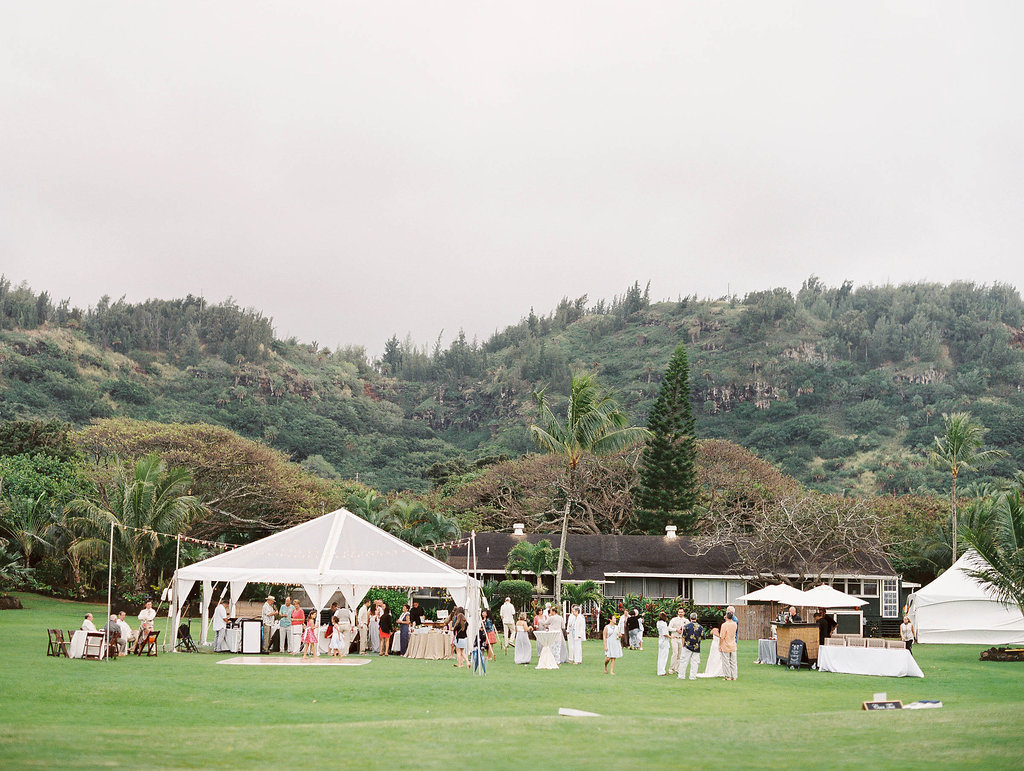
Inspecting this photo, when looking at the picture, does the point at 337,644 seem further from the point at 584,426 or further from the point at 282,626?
the point at 584,426

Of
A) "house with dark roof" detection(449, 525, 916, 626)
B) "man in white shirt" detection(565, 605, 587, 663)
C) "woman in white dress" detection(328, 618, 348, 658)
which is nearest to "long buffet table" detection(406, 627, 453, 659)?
"woman in white dress" detection(328, 618, 348, 658)

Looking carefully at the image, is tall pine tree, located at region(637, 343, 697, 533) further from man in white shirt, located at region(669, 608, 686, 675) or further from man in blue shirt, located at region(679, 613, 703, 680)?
man in blue shirt, located at region(679, 613, 703, 680)

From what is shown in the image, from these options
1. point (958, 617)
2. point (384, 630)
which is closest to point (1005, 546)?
point (958, 617)

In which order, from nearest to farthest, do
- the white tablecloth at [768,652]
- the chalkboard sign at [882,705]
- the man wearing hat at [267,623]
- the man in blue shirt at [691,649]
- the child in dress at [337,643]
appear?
the chalkboard sign at [882,705] < the man in blue shirt at [691,649] < the child in dress at [337,643] < the man wearing hat at [267,623] < the white tablecloth at [768,652]

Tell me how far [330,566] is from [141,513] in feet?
51.1

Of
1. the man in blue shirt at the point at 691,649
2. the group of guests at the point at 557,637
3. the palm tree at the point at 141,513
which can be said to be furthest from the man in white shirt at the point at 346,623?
the palm tree at the point at 141,513

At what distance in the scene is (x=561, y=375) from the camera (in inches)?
4441

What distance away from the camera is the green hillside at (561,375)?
84.7 meters

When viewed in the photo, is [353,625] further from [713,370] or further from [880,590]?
[713,370]

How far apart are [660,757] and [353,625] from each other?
1709cm

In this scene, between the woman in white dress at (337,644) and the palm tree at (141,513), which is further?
the palm tree at (141,513)

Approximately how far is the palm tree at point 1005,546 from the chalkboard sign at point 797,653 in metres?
6.14

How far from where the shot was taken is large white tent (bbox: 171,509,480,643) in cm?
2503

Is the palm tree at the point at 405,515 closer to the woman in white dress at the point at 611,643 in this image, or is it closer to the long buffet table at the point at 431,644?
the long buffet table at the point at 431,644
